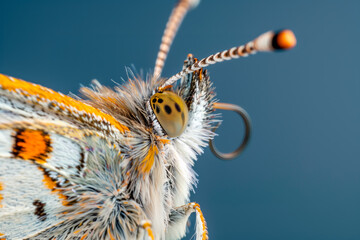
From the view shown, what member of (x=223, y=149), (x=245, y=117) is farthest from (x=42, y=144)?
(x=223, y=149)

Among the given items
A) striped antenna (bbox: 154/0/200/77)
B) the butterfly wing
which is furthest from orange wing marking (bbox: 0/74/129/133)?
striped antenna (bbox: 154/0/200/77)

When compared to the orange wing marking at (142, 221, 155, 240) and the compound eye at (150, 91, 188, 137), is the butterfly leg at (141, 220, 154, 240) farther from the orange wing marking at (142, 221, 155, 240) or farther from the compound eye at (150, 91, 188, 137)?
the compound eye at (150, 91, 188, 137)

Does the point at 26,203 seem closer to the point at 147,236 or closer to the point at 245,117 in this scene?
the point at 147,236

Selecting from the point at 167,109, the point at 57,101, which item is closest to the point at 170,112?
the point at 167,109

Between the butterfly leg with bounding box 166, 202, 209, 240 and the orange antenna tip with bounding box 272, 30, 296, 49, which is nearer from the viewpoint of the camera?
the orange antenna tip with bounding box 272, 30, 296, 49

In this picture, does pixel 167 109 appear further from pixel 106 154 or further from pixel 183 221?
pixel 183 221

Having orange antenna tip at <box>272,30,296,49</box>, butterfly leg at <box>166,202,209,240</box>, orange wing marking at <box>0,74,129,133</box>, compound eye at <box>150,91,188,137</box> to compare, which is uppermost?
orange wing marking at <box>0,74,129,133</box>
